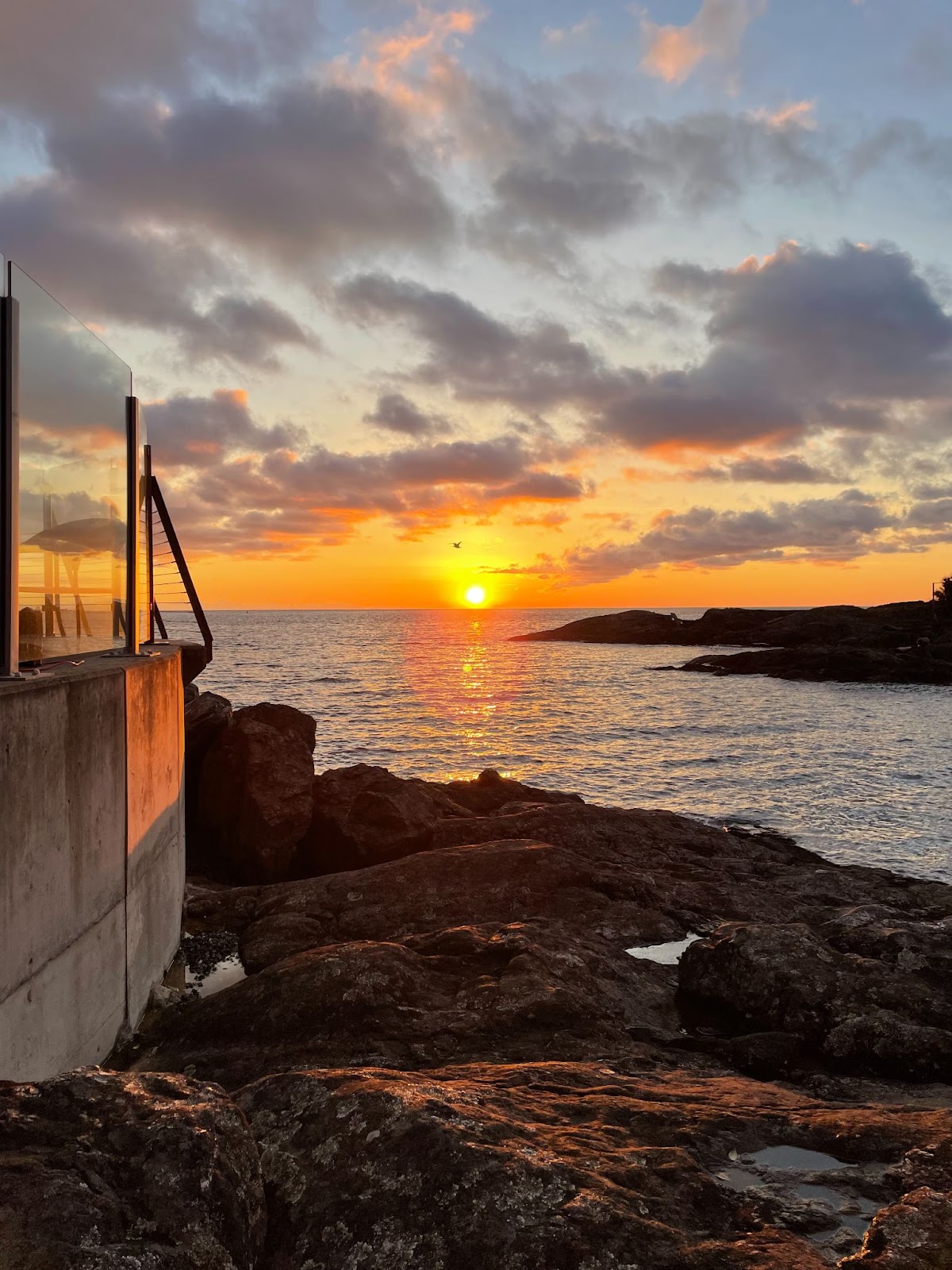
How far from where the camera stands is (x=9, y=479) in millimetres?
5508

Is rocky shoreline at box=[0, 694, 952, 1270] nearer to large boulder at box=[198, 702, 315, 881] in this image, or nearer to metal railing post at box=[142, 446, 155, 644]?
large boulder at box=[198, 702, 315, 881]

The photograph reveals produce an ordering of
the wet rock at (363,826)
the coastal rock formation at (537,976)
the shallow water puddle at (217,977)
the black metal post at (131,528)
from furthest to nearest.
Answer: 1. the wet rock at (363,826)
2. the shallow water puddle at (217,977)
3. the black metal post at (131,528)
4. the coastal rock formation at (537,976)

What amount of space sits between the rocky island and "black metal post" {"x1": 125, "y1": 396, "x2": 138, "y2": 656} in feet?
214

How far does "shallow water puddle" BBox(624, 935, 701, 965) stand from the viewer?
30.3ft

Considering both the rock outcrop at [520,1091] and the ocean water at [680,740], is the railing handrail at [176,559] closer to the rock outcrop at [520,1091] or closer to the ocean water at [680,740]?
the rock outcrop at [520,1091]

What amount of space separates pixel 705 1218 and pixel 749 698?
5377 cm

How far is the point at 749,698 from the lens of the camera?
54.7m

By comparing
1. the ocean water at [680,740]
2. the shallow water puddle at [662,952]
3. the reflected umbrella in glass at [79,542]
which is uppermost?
the reflected umbrella in glass at [79,542]

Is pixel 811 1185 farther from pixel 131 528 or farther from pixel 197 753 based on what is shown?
pixel 197 753

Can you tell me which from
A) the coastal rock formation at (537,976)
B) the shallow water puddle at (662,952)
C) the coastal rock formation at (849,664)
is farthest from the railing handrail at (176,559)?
the coastal rock formation at (849,664)

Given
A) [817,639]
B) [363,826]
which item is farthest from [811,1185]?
[817,639]

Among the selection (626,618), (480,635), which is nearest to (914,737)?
(626,618)

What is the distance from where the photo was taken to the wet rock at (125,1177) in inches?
103

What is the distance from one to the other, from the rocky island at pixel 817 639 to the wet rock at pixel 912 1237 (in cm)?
6706
